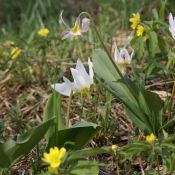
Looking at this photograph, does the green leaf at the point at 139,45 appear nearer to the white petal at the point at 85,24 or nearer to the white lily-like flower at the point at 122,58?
the white lily-like flower at the point at 122,58

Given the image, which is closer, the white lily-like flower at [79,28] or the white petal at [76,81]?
the white petal at [76,81]

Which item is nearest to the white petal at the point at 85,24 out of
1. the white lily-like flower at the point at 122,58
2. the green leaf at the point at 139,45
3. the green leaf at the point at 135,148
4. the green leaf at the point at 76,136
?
the white lily-like flower at the point at 122,58

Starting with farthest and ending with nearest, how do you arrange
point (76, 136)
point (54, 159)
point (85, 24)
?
point (85, 24)
point (76, 136)
point (54, 159)

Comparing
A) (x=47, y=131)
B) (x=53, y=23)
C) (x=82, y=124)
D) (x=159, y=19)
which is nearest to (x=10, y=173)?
(x=47, y=131)

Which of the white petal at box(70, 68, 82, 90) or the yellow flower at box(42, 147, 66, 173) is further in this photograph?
the white petal at box(70, 68, 82, 90)

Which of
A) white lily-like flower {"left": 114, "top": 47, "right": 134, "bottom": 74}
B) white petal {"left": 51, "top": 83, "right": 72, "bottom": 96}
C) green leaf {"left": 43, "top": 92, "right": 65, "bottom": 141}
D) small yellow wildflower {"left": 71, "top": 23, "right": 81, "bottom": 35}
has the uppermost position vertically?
small yellow wildflower {"left": 71, "top": 23, "right": 81, "bottom": 35}

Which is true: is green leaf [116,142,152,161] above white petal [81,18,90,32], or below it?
below

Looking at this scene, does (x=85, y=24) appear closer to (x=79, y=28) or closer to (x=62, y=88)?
(x=79, y=28)

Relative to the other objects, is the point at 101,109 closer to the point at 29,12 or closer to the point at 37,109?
the point at 37,109

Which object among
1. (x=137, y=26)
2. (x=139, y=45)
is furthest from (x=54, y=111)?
(x=137, y=26)

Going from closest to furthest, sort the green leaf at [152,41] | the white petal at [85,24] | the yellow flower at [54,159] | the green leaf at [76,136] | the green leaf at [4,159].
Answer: the yellow flower at [54,159], the green leaf at [4,159], the green leaf at [76,136], the white petal at [85,24], the green leaf at [152,41]

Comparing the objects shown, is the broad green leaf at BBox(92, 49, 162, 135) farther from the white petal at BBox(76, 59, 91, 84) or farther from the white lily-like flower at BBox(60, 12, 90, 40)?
the white lily-like flower at BBox(60, 12, 90, 40)

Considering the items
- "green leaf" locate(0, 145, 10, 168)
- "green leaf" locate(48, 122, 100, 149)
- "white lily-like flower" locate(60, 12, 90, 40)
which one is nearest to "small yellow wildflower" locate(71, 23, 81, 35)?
"white lily-like flower" locate(60, 12, 90, 40)
